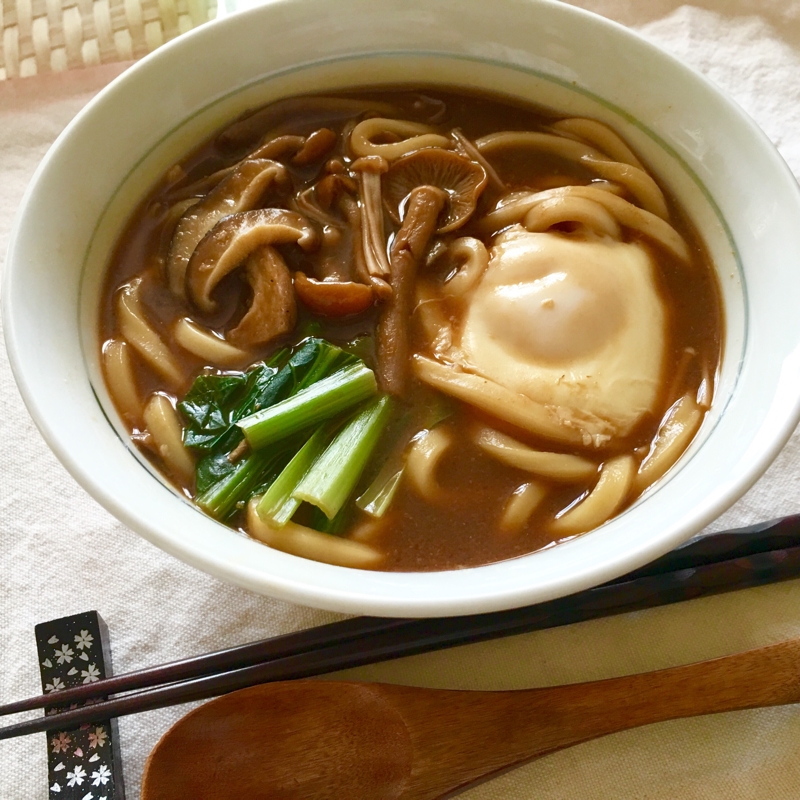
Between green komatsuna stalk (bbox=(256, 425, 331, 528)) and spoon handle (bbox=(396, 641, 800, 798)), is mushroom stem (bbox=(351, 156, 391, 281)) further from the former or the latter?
spoon handle (bbox=(396, 641, 800, 798))

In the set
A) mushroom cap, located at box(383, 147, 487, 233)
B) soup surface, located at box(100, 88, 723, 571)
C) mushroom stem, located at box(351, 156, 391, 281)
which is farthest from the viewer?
mushroom cap, located at box(383, 147, 487, 233)

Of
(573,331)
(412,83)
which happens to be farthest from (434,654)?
(412,83)

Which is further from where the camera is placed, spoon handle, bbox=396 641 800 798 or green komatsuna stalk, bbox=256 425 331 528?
green komatsuna stalk, bbox=256 425 331 528

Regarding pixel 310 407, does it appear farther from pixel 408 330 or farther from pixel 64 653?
pixel 64 653

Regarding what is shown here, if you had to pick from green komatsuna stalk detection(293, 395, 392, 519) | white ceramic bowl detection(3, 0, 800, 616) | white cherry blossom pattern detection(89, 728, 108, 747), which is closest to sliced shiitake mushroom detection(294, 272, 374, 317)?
green komatsuna stalk detection(293, 395, 392, 519)

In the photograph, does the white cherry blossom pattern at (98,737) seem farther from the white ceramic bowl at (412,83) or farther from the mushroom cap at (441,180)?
the mushroom cap at (441,180)

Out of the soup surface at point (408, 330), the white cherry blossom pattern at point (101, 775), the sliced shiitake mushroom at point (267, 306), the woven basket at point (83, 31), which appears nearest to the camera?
the white cherry blossom pattern at point (101, 775)

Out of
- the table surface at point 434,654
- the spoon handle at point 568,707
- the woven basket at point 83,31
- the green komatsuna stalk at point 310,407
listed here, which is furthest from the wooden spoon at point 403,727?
the woven basket at point 83,31

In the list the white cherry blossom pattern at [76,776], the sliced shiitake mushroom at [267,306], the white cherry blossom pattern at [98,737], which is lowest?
the white cherry blossom pattern at [76,776]
